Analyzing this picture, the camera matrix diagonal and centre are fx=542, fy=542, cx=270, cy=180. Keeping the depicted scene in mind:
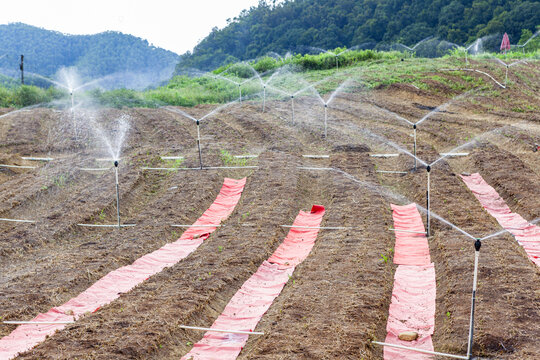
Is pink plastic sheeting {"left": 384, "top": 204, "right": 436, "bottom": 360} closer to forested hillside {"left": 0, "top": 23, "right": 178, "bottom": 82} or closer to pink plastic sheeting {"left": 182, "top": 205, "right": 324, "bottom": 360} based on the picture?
pink plastic sheeting {"left": 182, "top": 205, "right": 324, "bottom": 360}

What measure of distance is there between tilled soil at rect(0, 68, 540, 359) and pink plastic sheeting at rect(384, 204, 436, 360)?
17cm

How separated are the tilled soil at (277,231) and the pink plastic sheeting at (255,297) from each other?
215 millimetres

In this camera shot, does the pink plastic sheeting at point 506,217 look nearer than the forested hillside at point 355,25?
Yes

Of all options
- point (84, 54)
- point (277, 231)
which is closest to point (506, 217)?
point (277, 231)

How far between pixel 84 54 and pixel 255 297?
59.4 metres

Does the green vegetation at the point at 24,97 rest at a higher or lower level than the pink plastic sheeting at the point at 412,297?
higher

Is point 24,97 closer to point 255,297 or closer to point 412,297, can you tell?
point 255,297

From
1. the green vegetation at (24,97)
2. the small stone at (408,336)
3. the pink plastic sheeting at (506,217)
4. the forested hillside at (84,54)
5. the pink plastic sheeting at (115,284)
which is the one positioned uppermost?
the forested hillside at (84,54)

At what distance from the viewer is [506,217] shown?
13.5 meters

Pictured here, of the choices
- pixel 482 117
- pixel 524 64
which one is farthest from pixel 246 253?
pixel 524 64

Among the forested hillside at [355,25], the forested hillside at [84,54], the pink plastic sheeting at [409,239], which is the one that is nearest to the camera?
the pink plastic sheeting at [409,239]

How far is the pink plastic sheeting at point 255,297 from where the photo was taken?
7875 millimetres

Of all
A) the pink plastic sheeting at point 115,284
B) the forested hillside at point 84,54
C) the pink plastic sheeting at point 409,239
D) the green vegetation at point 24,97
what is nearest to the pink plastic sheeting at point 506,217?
the pink plastic sheeting at point 409,239

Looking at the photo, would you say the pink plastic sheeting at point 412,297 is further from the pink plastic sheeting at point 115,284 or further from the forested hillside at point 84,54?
the forested hillside at point 84,54
